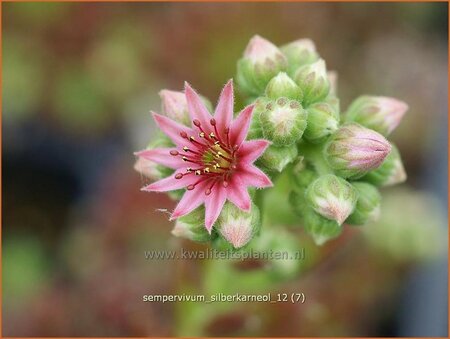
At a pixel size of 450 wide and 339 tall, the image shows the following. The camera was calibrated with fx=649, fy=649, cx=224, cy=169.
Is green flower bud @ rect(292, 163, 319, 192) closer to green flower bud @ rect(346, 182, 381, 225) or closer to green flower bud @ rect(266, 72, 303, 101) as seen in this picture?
green flower bud @ rect(346, 182, 381, 225)

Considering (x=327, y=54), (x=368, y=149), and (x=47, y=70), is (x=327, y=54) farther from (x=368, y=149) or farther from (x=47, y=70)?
(x=368, y=149)

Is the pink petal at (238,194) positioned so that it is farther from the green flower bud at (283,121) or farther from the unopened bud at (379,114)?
the unopened bud at (379,114)

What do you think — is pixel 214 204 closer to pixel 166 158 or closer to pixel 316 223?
pixel 166 158

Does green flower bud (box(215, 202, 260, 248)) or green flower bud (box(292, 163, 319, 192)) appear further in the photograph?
green flower bud (box(292, 163, 319, 192))

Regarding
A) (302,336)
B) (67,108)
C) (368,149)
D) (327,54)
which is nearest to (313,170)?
(368,149)

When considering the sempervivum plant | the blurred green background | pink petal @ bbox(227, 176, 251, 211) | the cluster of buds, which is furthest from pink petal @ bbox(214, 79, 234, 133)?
the blurred green background

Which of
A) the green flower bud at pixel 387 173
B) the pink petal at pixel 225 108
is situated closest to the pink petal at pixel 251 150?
the pink petal at pixel 225 108
